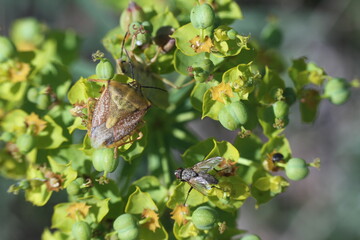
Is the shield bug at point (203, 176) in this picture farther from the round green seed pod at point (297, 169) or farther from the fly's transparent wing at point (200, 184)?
the round green seed pod at point (297, 169)

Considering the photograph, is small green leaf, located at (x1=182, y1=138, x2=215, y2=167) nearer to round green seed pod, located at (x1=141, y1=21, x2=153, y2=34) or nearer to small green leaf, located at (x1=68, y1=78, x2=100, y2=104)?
small green leaf, located at (x1=68, y1=78, x2=100, y2=104)

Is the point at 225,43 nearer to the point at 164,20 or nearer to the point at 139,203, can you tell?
the point at 164,20

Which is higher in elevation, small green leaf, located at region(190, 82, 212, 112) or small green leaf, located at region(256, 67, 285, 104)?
small green leaf, located at region(256, 67, 285, 104)

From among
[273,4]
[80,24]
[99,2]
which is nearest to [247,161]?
[99,2]

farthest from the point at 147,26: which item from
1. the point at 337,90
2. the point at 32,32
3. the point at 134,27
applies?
the point at 32,32

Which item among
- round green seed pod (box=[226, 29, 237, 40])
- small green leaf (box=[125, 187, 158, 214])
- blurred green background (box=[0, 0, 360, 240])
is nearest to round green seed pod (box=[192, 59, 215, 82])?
round green seed pod (box=[226, 29, 237, 40])

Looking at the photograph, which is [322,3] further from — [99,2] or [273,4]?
[99,2]

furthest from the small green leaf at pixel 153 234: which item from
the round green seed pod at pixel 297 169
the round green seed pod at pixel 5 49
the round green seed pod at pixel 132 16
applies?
the round green seed pod at pixel 5 49
